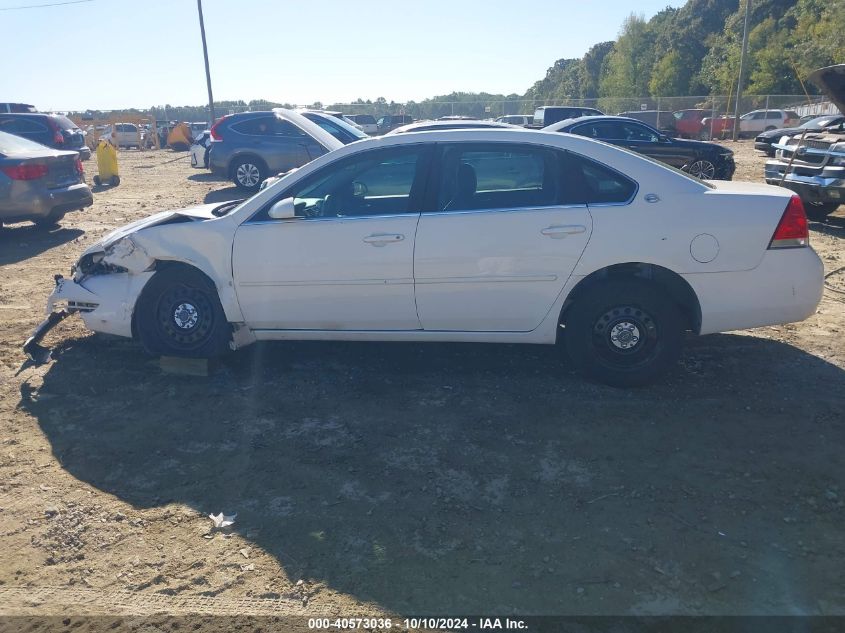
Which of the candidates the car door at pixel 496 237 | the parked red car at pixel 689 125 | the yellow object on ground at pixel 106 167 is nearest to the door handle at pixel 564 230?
the car door at pixel 496 237

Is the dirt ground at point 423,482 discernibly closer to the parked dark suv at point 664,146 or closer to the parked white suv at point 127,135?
the parked dark suv at point 664,146

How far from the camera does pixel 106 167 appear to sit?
17734 mm

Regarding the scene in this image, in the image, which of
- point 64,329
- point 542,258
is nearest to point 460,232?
point 542,258

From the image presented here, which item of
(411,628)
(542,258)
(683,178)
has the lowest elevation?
(411,628)

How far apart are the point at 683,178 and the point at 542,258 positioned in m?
1.10

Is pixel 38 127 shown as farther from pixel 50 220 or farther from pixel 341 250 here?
pixel 341 250

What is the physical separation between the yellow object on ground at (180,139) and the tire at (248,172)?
74.0 feet

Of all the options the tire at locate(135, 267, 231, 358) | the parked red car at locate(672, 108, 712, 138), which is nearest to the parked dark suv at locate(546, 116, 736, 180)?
the tire at locate(135, 267, 231, 358)

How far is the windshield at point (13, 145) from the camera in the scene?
9984 mm

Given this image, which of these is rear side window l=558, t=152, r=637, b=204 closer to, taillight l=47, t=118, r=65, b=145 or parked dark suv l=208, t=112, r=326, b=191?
parked dark suv l=208, t=112, r=326, b=191

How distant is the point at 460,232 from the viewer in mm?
4602

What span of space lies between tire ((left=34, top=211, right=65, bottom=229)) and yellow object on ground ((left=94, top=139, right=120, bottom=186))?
6630 mm

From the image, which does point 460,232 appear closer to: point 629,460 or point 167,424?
point 629,460

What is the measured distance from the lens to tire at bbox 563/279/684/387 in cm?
455
